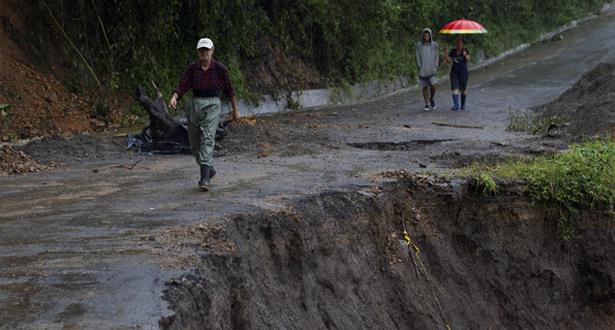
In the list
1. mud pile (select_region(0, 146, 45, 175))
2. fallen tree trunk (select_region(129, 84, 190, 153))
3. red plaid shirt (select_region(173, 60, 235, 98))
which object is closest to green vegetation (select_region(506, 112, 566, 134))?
fallen tree trunk (select_region(129, 84, 190, 153))

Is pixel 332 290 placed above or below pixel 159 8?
below

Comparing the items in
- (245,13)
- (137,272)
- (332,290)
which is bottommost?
(332,290)

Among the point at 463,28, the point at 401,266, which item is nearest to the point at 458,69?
the point at 463,28

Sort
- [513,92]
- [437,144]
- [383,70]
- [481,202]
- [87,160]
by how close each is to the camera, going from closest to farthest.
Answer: [481,202] < [87,160] < [437,144] < [513,92] < [383,70]

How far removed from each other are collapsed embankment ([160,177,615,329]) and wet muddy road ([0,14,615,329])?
34 cm

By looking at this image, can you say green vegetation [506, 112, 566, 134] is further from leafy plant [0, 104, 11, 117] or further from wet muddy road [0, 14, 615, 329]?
leafy plant [0, 104, 11, 117]

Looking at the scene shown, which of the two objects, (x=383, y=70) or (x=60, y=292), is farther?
(x=383, y=70)

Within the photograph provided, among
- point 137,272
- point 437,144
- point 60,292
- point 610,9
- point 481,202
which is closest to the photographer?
point 60,292

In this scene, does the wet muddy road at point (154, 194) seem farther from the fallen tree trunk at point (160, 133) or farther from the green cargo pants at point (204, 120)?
the fallen tree trunk at point (160, 133)

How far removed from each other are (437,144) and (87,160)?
523cm

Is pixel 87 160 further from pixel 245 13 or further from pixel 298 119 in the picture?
pixel 245 13

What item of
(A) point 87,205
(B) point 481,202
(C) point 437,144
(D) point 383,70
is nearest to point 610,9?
(D) point 383,70

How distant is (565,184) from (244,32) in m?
11.1

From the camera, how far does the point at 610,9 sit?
155 feet
